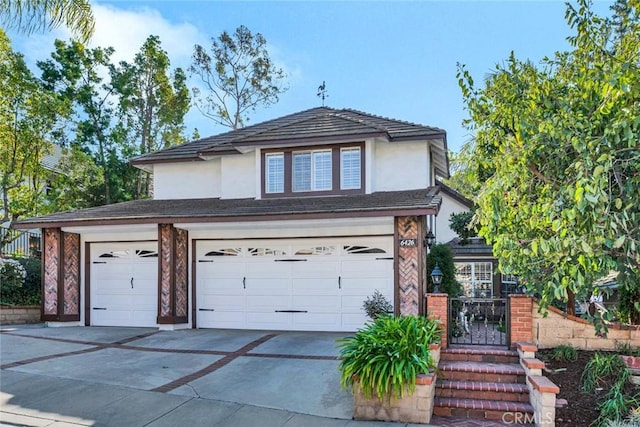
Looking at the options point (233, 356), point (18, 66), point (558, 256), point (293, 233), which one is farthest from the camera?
point (18, 66)

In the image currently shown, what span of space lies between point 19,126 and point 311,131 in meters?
10.1

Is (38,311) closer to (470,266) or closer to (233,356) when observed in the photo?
(233,356)

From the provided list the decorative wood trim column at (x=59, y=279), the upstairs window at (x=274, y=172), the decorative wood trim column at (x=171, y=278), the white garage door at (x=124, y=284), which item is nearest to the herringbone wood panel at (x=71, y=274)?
the decorative wood trim column at (x=59, y=279)

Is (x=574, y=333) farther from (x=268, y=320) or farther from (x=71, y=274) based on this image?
→ (x=71, y=274)

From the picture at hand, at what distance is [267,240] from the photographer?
11.5 m

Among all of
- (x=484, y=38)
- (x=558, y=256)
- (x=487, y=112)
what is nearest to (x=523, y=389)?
(x=558, y=256)

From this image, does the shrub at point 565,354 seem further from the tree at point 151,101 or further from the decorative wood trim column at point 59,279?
the tree at point 151,101

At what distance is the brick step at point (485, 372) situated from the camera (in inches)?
260

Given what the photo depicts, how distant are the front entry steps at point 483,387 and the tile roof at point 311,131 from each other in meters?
6.12

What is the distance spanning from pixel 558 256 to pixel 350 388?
3.60 meters

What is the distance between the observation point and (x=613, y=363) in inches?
256

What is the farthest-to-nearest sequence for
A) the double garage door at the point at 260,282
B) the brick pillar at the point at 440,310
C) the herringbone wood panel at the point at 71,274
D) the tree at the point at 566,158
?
the herringbone wood panel at the point at 71,274, the double garage door at the point at 260,282, the brick pillar at the point at 440,310, the tree at the point at 566,158

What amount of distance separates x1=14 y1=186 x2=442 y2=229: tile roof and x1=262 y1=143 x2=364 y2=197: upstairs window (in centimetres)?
37

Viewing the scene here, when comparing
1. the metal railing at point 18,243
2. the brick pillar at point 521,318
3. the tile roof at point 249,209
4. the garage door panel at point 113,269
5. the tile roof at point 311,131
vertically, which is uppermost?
→ the tile roof at point 311,131
